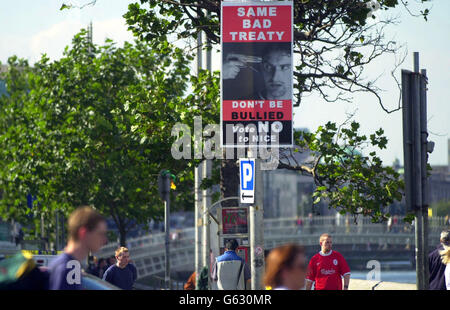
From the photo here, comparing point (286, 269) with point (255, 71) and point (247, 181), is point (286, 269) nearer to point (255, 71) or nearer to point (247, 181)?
point (255, 71)

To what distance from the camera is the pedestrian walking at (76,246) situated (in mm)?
5598

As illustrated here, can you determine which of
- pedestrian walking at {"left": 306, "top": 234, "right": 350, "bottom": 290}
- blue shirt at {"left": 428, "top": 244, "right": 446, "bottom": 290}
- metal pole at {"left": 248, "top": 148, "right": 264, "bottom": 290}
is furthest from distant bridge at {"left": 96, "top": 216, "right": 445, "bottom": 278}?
blue shirt at {"left": 428, "top": 244, "right": 446, "bottom": 290}

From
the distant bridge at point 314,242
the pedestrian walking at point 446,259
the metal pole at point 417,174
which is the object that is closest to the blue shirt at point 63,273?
the metal pole at point 417,174

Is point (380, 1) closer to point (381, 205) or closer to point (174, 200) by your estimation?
point (381, 205)

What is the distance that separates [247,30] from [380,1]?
16.1 feet

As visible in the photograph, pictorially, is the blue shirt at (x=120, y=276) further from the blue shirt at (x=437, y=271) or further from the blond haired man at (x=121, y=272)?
the blue shirt at (x=437, y=271)

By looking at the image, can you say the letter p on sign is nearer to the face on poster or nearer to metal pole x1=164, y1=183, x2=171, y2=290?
the face on poster

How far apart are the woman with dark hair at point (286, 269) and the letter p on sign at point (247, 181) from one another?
7.42 metres

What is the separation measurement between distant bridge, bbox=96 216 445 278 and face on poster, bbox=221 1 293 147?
46.7m

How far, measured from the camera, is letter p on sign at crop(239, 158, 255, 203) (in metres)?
13.0

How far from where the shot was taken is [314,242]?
85250mm

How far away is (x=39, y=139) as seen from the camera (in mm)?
34188

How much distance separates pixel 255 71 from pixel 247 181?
1.63 m
